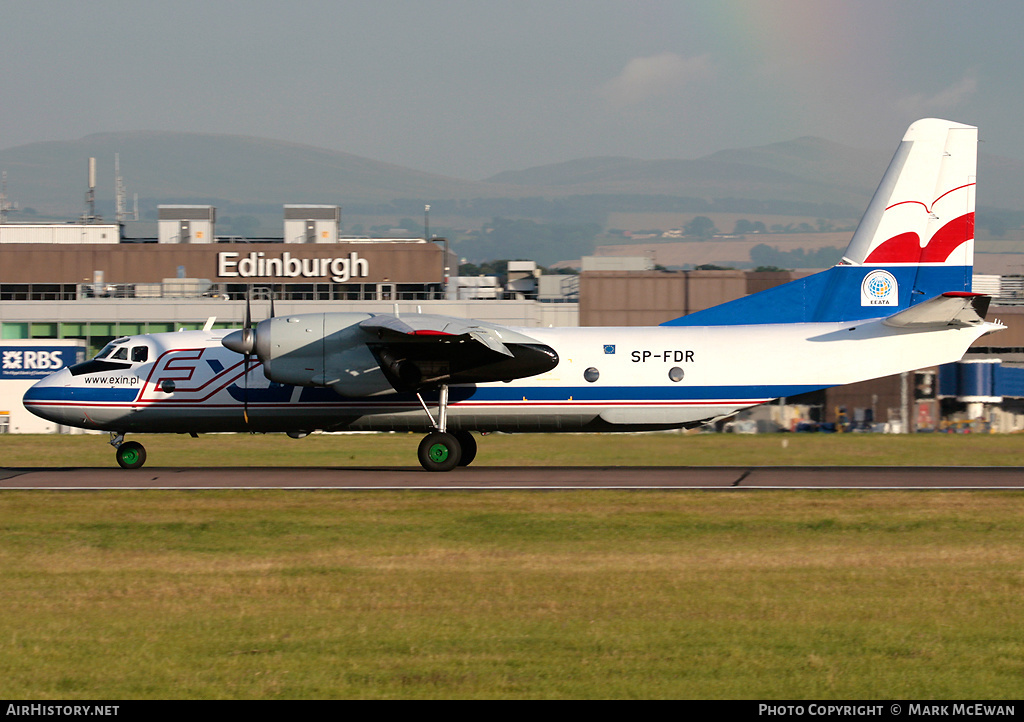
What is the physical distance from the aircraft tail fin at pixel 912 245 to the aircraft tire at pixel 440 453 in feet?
20.1

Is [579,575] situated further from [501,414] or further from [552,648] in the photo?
[501,414]

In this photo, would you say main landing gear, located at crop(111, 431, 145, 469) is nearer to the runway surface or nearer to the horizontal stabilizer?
the runway surface

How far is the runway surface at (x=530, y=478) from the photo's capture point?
2072cm

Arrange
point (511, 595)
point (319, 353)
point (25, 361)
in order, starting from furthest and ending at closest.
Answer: point (25, 361), point (319, 353), point (511, 595)

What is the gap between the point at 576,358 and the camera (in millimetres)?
23500

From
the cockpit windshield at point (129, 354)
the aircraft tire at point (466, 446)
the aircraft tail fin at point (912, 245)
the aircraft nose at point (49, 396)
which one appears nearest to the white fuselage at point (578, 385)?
the aircraft nose at point (49, 396)

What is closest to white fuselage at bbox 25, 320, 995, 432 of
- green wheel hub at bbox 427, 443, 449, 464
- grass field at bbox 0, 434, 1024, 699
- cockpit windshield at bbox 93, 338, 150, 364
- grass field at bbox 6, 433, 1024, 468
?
cockpit windshield at bbox 93, 338, 150, 364

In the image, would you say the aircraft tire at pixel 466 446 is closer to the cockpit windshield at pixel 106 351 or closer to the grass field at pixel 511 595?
the grass field at pixel 511 595

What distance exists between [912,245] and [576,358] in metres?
8.65

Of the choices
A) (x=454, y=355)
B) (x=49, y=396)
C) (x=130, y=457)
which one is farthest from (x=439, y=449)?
(x=49, y=396)

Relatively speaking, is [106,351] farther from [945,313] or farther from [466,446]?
[945,313]

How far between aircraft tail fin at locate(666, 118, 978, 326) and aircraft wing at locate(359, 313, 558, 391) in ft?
13.4

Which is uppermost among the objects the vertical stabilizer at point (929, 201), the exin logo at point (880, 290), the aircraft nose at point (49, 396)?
the vertical stabilizer at point (929, 201)

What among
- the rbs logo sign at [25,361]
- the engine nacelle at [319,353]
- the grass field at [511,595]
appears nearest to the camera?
the grass field at [511,595]
